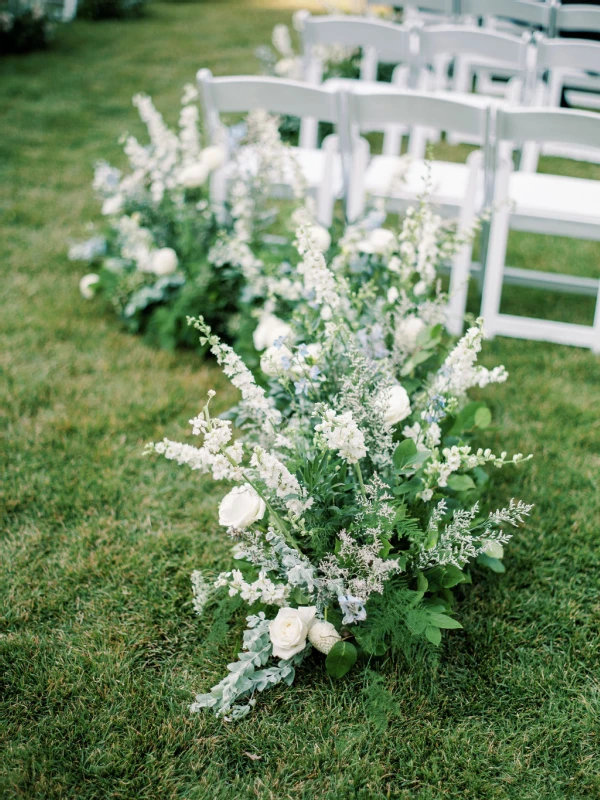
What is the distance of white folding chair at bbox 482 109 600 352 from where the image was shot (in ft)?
10.4

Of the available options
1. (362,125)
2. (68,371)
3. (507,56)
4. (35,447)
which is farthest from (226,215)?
(507,56)

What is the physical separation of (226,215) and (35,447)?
5.14 feet

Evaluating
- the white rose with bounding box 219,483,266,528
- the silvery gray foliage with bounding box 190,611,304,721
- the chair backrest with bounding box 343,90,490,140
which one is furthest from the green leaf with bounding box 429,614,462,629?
the chair backrest with bounding box 343,90,490,140

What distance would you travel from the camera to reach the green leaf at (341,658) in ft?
6.77

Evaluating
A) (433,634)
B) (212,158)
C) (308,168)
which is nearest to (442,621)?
(433,634)

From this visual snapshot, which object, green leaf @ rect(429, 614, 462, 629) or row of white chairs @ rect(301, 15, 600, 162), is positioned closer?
green leaf @ rect(429, 614, 462, 629)

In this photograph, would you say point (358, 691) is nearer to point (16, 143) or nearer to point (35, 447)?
point (35, 447)

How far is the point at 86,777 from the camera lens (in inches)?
75.0

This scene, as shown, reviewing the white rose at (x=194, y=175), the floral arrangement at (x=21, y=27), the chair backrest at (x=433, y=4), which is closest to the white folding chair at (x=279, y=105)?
the white rose at (x=194, y=175)

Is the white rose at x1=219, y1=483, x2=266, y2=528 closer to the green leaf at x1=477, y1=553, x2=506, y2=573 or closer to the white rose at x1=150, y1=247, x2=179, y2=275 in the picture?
the green leaf at x1=477, y1=553, x2=506, y2=573

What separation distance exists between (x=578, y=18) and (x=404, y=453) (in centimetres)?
402

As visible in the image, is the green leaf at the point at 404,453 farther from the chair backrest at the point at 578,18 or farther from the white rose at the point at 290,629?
the chair backrest at the point at 578,18

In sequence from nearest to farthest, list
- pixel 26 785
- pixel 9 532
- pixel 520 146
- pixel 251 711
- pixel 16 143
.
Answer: pixel 26 785 → pixel 251 711 → pixel 9 532 → pixel 520 146 → pixel 16 143

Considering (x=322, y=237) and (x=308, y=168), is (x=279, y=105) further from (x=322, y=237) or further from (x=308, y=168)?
(x=322, y=237)
